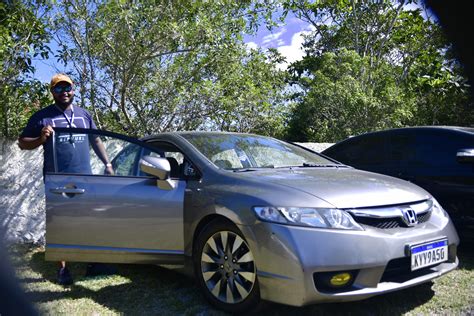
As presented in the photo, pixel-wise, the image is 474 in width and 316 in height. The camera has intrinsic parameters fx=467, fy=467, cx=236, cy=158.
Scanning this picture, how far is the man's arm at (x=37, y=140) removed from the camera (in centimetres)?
400

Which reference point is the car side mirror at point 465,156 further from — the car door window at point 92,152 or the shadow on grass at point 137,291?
the car door window at point 92,152

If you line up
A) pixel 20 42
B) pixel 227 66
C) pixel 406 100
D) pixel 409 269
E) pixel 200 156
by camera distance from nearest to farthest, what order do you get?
1. pixel 409 269
2. pixel 200 156
3. pixel 20 42
4. pixel 227 66
5. pixel 406 100

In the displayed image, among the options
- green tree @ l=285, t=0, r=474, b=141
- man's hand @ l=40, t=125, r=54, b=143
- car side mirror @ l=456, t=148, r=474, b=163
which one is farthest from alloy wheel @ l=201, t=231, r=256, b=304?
green tree @ l=285, t=0, r=474, b=141

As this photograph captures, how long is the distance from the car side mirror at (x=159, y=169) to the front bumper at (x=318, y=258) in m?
0.89

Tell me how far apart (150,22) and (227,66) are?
143 centimetres

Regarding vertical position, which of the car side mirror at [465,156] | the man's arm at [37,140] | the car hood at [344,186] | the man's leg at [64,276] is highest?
the man's arm at [37,140]

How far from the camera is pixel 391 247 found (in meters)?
3.02

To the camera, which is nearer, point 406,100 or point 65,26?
point 65,26

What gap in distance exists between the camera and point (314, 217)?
9.84 ft

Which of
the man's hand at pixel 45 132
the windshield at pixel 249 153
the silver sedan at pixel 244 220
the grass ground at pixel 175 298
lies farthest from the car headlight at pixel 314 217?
the man's hand at pixel 45 132

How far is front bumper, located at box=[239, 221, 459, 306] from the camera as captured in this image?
2871 millimetres

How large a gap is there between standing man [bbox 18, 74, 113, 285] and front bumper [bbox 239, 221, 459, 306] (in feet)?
5.58

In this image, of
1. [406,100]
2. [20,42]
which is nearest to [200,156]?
[20,42]

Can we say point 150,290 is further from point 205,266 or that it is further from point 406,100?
point 406,100
